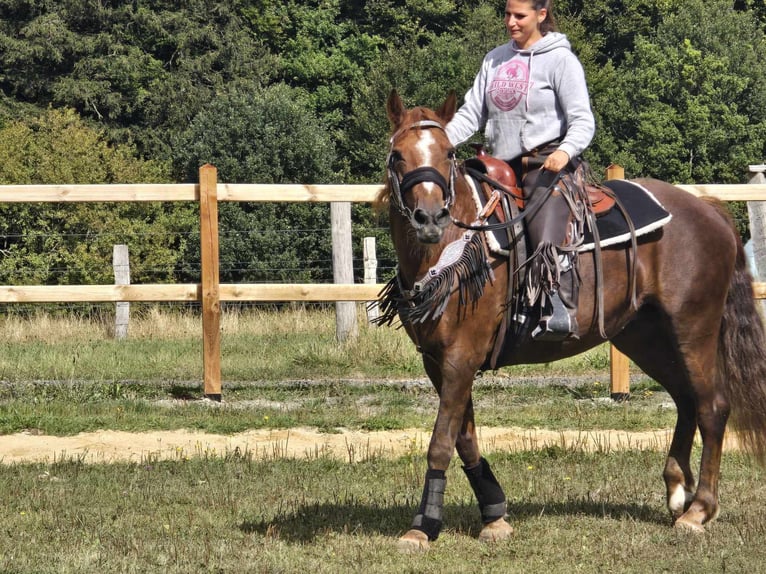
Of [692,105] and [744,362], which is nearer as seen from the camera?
[744,362]

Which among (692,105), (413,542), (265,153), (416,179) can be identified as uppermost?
(692,105)

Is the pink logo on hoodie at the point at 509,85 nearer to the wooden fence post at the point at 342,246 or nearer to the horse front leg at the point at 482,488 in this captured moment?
the horse front leg at the point at 482,488

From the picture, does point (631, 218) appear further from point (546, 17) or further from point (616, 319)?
point (546, 17)

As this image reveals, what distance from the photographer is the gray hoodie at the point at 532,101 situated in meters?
5.95

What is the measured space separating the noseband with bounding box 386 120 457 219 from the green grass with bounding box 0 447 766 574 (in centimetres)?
173

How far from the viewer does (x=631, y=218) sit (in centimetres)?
632

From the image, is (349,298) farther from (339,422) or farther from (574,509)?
(574,509)

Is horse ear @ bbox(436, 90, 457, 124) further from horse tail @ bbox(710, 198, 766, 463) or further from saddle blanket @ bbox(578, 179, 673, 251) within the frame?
horse tail @ bbox(710, 198, 766, 463)

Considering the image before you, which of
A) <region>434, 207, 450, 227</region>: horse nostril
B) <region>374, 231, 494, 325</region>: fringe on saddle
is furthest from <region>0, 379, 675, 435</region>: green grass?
<region>434, 207, 450, 227</region>: horse nostril

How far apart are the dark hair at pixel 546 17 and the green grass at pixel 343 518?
106 inches

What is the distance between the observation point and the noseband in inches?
210

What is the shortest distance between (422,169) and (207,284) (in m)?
5.69

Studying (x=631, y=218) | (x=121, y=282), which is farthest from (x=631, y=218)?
(x=121, y=282)

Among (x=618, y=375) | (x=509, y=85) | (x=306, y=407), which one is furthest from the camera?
(x=618, y=375)
